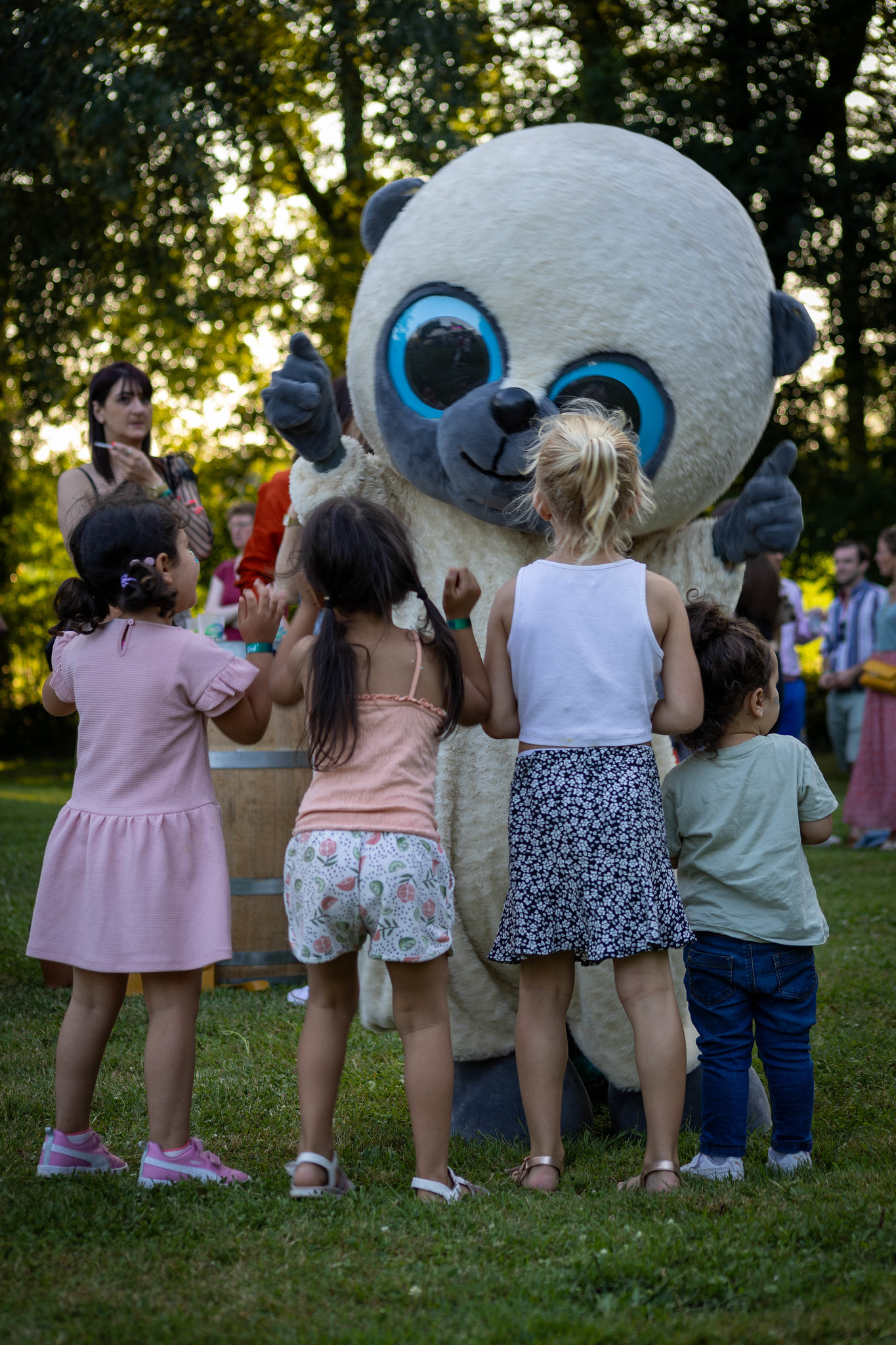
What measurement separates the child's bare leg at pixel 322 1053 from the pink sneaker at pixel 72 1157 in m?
0.48

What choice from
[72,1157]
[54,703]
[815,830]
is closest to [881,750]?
[815,830]

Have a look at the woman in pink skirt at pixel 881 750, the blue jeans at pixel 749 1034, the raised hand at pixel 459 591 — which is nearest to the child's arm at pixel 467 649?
the raised hand at pixel 459 591

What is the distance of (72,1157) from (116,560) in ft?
4.22

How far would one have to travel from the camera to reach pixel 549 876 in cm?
269

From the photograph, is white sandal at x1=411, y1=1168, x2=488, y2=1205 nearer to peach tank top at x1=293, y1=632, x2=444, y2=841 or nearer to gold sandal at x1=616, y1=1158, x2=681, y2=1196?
gold sandal at x1=616, y1=1158, x2=681, y2=1196

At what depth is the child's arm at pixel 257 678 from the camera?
2729 millimetres

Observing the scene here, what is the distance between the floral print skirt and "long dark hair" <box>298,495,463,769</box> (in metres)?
0.27

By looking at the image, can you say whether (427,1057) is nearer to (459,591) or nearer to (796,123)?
(459,591)

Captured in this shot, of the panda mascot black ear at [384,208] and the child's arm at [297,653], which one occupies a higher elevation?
the panda mascot black ear at [384,208]

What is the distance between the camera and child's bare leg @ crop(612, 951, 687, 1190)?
262cm

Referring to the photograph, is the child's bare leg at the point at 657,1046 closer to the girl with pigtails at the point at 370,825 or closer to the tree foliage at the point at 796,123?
the girl with pigtails at the point at 370,825

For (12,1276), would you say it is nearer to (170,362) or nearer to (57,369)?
(57,369)

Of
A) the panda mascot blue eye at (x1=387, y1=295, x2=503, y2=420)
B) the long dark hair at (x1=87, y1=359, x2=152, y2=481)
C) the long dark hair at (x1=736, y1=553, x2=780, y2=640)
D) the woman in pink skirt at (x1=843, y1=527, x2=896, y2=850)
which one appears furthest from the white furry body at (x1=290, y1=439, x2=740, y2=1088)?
the woman in pink skirt at (x1=843, y1=527, x2=896, y2=850)

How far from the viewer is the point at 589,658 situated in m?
2.70
